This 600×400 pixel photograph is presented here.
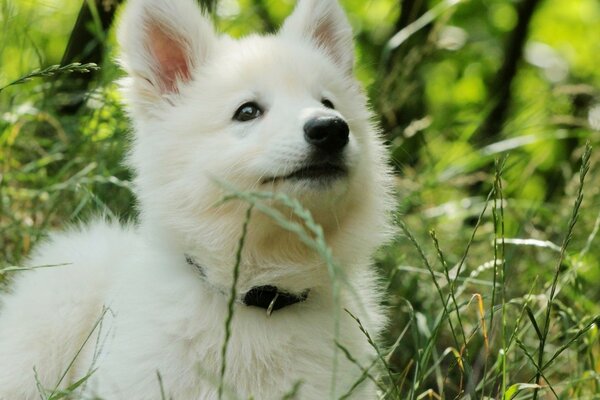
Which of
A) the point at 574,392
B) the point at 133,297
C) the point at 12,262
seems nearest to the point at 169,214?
the point at 133,297

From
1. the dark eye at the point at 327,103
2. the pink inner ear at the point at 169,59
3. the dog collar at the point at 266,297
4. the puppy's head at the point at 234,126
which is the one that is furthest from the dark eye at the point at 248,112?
the dog collar at the point at 266,297

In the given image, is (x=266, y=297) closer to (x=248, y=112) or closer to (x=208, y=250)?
(x=208, y=250)

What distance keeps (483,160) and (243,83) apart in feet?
9.06

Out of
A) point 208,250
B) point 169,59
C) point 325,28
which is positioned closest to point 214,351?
point 208,250

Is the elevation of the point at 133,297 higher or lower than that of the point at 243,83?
lower

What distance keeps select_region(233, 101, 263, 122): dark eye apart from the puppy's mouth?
1.12ft

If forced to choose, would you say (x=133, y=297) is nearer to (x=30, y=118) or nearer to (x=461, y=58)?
(x=30, y=118)

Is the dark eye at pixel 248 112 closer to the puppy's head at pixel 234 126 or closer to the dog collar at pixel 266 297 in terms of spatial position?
the puppy's head at pixel 234 126

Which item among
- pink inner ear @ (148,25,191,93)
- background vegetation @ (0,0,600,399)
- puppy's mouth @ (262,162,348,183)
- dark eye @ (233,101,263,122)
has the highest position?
pink inner ear @ (148,25,191,93)

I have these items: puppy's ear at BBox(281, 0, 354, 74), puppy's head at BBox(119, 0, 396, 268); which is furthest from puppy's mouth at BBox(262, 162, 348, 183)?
puppy's ear at BBox(281, 0, 354, 74)

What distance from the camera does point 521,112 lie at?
252 inches

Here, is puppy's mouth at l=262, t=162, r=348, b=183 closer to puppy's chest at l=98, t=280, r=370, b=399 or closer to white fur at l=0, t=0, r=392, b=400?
A: white fur at l=0, t=0, r=392, b=400

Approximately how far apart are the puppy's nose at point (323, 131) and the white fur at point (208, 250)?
45 millimetres

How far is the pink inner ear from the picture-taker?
11.8ft
